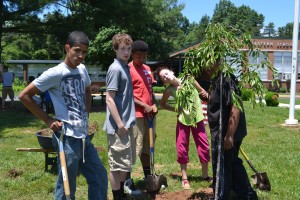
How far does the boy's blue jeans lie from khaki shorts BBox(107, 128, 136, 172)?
64 cm

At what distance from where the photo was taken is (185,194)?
4.84 m

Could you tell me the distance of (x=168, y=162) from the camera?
21.4ft

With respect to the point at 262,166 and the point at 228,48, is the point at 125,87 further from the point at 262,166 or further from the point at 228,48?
the point at 262,166

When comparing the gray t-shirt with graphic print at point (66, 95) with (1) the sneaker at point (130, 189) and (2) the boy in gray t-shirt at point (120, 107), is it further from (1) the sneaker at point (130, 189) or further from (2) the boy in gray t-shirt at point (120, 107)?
(1) the sneaker at point (130, 189)

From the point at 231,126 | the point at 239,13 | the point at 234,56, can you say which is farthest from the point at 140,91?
the point at 239,13

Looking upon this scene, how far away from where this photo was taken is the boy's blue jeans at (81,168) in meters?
3.40

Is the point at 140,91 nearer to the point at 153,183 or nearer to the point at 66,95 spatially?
the point at 153,183

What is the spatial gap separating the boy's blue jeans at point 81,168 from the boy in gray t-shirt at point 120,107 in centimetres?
63

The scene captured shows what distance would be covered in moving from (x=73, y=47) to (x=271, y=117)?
10789 millimetres

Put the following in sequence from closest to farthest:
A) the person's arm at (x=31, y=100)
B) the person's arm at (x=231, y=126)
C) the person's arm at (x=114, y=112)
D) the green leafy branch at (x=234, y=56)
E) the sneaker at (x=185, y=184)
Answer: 1. the person's arm at (x=31, y=100)
2. the green leafy branch at (x=234, y=56)
3. the person's arm at (x=231, y=126)
4. the person's arm at (x=114, y=112)
5. the sneaker at (x=185, y=184)

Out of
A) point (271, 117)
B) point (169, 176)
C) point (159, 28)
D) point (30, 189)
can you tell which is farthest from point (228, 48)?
point (159, 28)

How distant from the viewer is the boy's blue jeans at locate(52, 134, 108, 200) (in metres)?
3.40

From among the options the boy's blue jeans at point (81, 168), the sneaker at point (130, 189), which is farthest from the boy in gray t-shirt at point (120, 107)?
the boy's blue jeans at point (81, 168)

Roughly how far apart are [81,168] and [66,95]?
0.71 m
